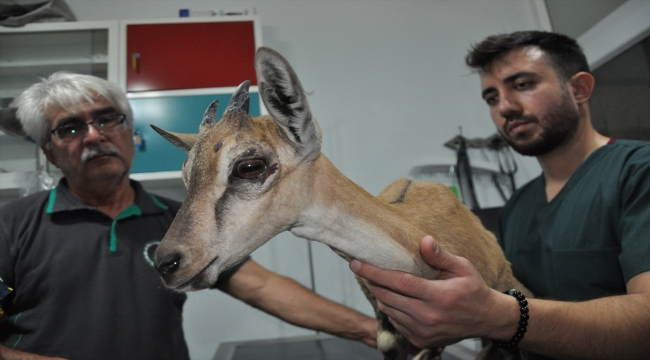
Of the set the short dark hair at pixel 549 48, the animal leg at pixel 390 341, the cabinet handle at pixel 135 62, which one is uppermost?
the cabinet handle at pixel 135 62

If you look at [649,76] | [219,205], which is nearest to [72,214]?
[219,205]

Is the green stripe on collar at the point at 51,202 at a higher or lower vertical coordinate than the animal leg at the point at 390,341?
higher

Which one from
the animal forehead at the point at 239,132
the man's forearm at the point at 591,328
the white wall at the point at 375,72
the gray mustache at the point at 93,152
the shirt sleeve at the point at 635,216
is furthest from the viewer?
the white wall at the point at 375,72

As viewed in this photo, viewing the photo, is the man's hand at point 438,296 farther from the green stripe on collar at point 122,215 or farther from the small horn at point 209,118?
the green stripe on collar at point 122,215

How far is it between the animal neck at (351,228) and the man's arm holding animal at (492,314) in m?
0.03

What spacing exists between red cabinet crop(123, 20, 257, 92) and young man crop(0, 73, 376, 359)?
0.87 m

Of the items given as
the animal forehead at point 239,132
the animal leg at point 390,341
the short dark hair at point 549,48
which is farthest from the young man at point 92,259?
the short dark hair at point 549,48

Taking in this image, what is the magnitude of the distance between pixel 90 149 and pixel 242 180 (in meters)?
0.95

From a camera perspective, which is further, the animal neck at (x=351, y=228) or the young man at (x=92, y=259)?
the young man at (x=92, y=259)

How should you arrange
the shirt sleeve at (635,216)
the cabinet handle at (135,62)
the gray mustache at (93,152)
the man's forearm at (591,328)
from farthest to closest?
the cabinet handle at (135,62), the gray mustache at (93,152), the shirt sleeve at (635,216), the man's forearm at (591,328)

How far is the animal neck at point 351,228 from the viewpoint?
86 centimetres

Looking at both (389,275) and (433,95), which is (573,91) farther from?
(433,95)

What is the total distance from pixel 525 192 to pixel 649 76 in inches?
50.0

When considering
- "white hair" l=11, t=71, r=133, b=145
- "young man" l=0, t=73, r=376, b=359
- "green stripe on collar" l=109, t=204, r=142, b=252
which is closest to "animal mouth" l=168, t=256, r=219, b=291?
"young man" l=0, t=73, r=376, b=359
